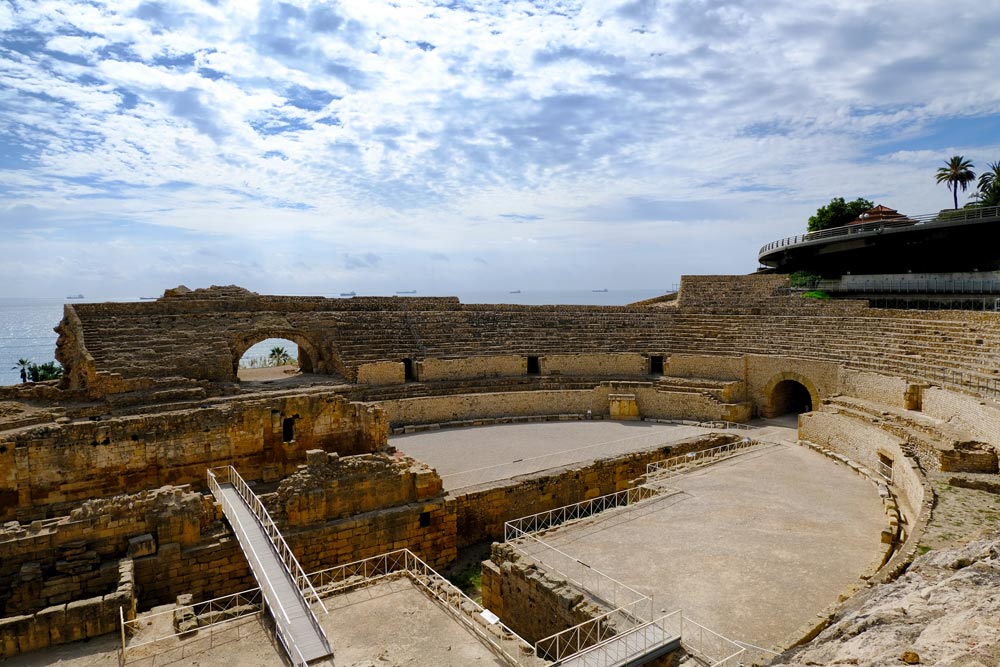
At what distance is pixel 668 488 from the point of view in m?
14.0

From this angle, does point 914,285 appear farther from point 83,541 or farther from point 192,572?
point 83,541

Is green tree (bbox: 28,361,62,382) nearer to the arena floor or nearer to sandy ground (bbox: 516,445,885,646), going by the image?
the arena floor

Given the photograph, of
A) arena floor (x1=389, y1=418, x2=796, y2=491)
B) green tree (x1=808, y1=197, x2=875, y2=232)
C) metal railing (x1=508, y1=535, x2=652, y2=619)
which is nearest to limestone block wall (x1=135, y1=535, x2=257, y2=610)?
arena floor (x1=389, y1=418, x2=796, y2=491)

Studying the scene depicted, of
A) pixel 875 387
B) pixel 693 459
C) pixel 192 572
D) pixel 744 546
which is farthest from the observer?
pixel 875 387

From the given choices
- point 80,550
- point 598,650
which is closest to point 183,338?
point 80,550

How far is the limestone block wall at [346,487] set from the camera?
1220cm

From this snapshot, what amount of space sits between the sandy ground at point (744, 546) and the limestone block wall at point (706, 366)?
27.8ft

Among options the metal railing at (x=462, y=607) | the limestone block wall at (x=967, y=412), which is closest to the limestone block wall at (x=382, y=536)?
the metal railing at (x=462, y=607)

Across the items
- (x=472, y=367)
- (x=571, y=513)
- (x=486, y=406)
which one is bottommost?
(x=571, y=513)

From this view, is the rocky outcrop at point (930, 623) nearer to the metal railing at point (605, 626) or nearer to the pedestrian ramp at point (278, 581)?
the metal railing at point (605, 626)

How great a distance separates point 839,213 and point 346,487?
126ft

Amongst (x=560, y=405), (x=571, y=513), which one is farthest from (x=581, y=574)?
(x=560, y=405)

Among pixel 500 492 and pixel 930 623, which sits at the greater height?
pixel 930 623

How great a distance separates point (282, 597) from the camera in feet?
28.4
